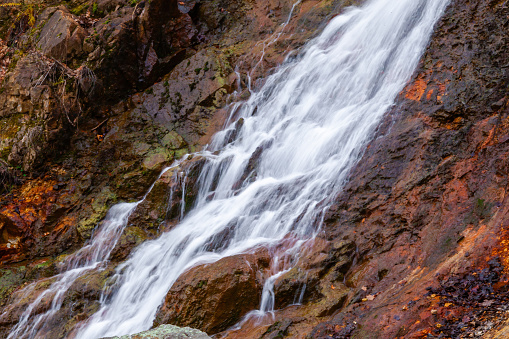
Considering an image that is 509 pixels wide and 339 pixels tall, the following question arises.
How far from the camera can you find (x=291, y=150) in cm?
803

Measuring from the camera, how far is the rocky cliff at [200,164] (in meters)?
4.74

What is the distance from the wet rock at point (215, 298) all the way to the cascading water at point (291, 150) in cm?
36

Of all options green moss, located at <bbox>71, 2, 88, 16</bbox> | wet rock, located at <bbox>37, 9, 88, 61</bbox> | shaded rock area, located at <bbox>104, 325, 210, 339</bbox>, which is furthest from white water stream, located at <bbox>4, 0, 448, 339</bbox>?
green moss, located at <bbox>71, 2, 88, 16</bbox>

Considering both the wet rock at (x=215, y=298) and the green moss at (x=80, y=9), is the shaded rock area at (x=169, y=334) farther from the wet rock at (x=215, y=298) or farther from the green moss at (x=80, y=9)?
the green moss at (x=80, y=9)

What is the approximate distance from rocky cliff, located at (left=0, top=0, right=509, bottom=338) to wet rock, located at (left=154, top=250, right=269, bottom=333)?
20mm

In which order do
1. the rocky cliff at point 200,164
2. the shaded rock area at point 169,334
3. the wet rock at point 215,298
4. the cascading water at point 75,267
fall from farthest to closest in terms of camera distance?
the cascading water at point 75,267 → the wet rock at point 215,298 → the rocky cliff at point 200,164 → the shaded rock area at point 169,334

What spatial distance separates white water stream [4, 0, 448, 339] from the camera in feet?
22.2

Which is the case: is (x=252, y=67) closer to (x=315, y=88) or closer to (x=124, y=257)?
(x=315, y=88)

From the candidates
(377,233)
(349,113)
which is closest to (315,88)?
(349,113)

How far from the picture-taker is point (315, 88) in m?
8.95

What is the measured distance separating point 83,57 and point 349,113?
22.3 feet

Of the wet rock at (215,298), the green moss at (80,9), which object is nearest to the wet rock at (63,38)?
the green moss at (80,9)

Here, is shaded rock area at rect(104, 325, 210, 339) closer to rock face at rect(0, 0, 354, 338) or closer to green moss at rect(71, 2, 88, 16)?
rock face at rect(0, 0, 354, 338)

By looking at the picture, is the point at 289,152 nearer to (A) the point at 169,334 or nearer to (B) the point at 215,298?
(B) the point at 215,298
